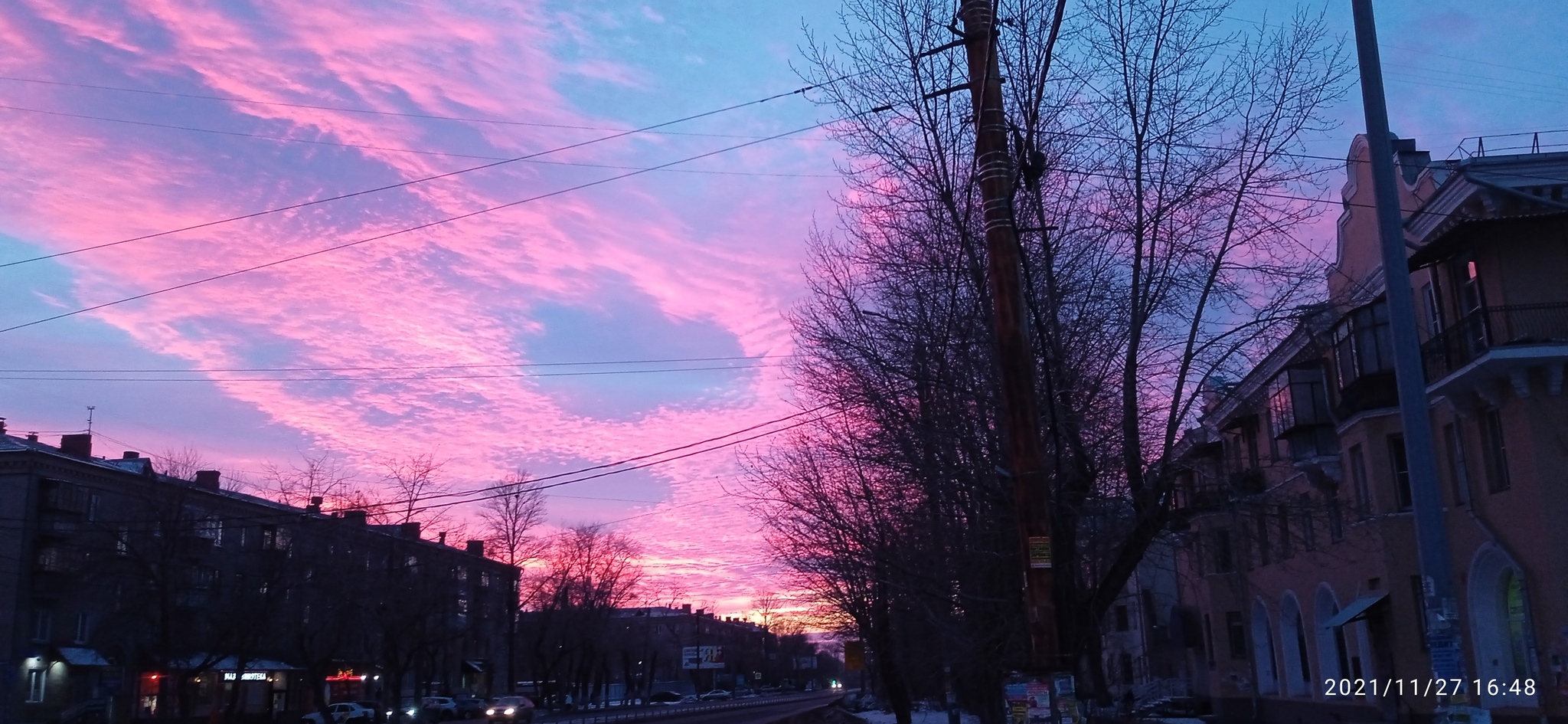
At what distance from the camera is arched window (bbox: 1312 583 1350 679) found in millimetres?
35125

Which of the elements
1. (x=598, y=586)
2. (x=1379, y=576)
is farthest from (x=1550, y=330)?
(x=598, y=586)

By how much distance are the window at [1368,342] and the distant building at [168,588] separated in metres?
35.6

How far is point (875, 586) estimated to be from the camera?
29.5m

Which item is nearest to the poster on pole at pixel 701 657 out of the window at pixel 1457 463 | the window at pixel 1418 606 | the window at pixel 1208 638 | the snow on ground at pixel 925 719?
the snow on ground at pixel 925 719

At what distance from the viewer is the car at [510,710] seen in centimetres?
5934

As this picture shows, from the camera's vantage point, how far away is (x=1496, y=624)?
25.4m

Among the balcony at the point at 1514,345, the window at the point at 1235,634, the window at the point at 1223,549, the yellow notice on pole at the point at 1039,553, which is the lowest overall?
the window at the point at 1235,634

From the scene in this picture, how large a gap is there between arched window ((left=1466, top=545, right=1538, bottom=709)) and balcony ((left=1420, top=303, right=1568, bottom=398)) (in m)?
3.56

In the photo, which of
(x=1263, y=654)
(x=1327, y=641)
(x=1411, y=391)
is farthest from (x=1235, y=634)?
(x=1411, y=391)

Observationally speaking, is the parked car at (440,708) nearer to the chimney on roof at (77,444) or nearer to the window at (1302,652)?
the chimney on roof at (77,444)

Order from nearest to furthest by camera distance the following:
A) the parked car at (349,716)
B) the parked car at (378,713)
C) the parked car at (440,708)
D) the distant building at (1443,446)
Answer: the distant building at (1443,446) < the parked car at (378,713) < the parked car at (349,716) < the parked car at (440,708)

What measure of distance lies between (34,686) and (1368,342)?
53518mm

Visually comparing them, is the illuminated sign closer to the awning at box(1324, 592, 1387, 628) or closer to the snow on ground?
the snow on ground

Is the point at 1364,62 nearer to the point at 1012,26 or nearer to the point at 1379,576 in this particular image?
the point at 1012,26
